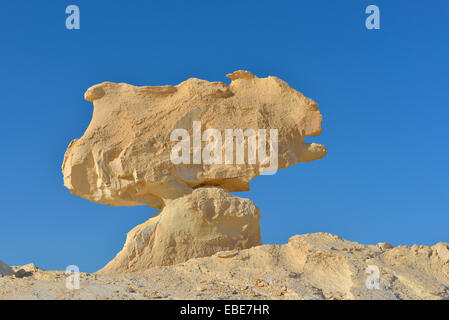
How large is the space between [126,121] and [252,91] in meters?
2.40

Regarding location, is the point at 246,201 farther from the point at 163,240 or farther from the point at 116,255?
the point at 116,255

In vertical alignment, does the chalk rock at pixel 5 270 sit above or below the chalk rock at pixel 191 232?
below

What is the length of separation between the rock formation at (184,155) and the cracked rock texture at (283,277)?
650 millimetres

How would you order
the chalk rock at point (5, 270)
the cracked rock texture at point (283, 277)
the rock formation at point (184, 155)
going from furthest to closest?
the chalk rock at point (5, 270) → the rock formation at point (184, 155) → the cracked rock texture at point (283, 277)

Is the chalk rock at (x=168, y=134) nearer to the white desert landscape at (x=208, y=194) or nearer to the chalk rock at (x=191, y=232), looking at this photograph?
the white desert landscape at (x=208, y=194)

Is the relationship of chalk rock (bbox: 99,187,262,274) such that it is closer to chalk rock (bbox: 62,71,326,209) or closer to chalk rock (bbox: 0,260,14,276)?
chalk rock (bbox: 62,71,326,209)

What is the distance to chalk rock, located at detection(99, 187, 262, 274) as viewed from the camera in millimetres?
9453

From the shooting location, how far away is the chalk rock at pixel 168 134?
32.3 ft

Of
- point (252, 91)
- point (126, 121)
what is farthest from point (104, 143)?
point (252, 91)

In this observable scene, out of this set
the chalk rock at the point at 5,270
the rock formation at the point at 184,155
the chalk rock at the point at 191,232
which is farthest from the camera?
the chalk rock at the point at 5,270

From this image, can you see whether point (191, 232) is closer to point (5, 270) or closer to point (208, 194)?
point (208, 194)

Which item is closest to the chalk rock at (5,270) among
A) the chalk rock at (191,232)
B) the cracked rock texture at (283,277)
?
the cracked rock texture at (283,277)

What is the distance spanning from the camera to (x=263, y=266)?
8711 millimetres

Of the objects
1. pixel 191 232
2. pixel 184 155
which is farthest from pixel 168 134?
pixel 191 232
